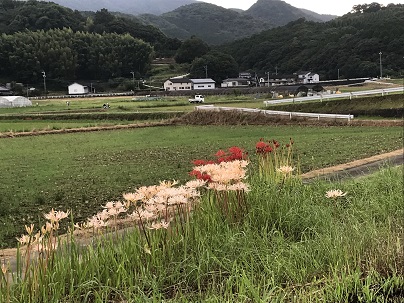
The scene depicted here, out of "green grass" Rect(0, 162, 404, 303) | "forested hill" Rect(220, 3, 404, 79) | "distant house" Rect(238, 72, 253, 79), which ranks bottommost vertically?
"green grass" Rect(0, 162, 404, 303)

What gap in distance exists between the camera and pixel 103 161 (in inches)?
583

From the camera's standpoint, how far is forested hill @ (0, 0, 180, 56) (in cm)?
11319

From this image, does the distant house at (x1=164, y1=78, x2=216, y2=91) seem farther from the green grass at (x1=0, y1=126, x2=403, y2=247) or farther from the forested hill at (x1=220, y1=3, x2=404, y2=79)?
the green grass at (x1=0, y1=126, x2=403, y2=247)

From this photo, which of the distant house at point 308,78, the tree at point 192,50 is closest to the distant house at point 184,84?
the distant house at point 308,78

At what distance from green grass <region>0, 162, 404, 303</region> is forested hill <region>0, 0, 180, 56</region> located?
4630 inches

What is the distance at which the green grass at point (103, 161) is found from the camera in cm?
870

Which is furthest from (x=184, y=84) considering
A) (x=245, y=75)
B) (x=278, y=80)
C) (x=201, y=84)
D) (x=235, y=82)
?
(x=245, y=75)

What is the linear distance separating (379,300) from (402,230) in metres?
1.50

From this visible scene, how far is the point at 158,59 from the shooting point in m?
121

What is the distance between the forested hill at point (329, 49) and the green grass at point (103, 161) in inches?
2308

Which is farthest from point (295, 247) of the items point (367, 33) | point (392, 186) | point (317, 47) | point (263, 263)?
point (317, 47)

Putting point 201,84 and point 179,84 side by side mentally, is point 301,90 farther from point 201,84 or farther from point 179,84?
point 179,84

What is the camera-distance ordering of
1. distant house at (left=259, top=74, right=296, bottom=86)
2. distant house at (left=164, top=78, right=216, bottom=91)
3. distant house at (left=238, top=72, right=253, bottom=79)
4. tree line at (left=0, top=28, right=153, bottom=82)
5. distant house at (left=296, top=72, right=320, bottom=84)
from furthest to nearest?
1. distant house at (left=238, top=72, right=253, bottom=79)
2. tree line at (left=0, top=28, right=153, bottom=82)
3. distant house at (left=259, top=74, right=296, bottom=86)
4. distant house at (left=164, top=78, right=216, bottom=91)
5. distant house at (left=296, top=72, right=320, bottom=84)

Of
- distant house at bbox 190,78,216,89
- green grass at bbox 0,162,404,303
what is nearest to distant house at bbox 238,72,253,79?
distant house at bbox 190,78,216,89
